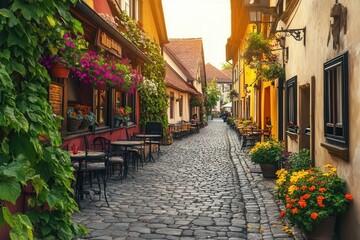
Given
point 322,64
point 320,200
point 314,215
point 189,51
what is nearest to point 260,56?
point 322,64

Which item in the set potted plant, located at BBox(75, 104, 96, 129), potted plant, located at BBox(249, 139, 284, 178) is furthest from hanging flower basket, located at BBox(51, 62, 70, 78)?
potted plant, located at BBox(249, 139, 284, 178)

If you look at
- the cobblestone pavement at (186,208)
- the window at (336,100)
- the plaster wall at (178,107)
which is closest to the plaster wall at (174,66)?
the plaster wall at (178,107)

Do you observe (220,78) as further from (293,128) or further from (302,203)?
(302,203)

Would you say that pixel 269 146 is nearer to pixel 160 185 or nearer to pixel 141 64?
pixel 160 185

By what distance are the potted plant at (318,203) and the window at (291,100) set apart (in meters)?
3.92

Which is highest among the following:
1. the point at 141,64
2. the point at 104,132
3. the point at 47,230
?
the point at 141,64

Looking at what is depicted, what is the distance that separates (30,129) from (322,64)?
12.9ft

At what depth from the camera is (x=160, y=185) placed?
823cm

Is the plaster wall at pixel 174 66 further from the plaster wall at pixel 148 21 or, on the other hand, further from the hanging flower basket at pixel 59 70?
the hanging flower basket at pixel 59 70

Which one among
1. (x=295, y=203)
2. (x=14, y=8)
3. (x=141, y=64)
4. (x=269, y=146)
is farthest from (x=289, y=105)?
(x=14, y=8)

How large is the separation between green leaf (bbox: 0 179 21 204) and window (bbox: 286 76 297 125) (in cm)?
648

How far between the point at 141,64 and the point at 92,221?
29.7 ft

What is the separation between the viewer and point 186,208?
248 inches

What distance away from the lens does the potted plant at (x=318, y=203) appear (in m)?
4.21
